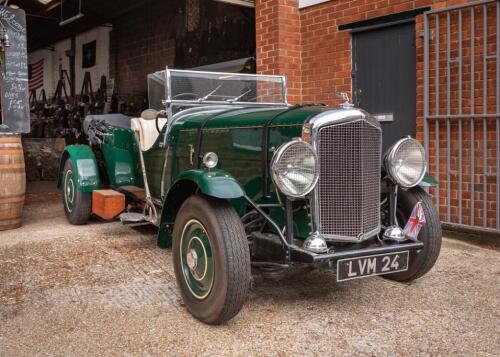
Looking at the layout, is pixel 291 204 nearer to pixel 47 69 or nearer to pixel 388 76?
pixel 388 76

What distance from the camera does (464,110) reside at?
4891 millimetres

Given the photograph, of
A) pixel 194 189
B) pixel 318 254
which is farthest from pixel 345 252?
pixel 194 189

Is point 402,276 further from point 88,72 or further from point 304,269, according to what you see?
point 88,72

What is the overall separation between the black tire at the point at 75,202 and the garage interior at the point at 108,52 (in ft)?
10.6

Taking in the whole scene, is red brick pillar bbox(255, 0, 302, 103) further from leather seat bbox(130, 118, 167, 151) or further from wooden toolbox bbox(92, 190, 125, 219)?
wooden toolbox bbox(92, 190, 125, 219)

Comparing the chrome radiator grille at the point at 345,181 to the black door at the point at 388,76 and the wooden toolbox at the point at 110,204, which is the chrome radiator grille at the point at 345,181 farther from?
the black door at the point at 388,76

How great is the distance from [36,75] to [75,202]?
39.0ft

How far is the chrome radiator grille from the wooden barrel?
363cm

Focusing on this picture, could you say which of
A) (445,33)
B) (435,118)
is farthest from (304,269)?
(445,33)

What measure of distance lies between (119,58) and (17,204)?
7.28 meters

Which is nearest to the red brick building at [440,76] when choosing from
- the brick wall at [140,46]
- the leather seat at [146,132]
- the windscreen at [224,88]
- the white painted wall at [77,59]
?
the windscreen at [224,88]

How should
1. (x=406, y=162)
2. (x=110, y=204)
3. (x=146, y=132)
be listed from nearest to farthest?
(x=406, y=162) < (x=146, y=132) < (x=110, y=204)

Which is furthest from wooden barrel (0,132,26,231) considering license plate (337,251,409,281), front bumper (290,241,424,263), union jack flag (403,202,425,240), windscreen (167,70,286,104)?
union jack flag (403,202,425,240)

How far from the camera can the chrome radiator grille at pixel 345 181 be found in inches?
115
